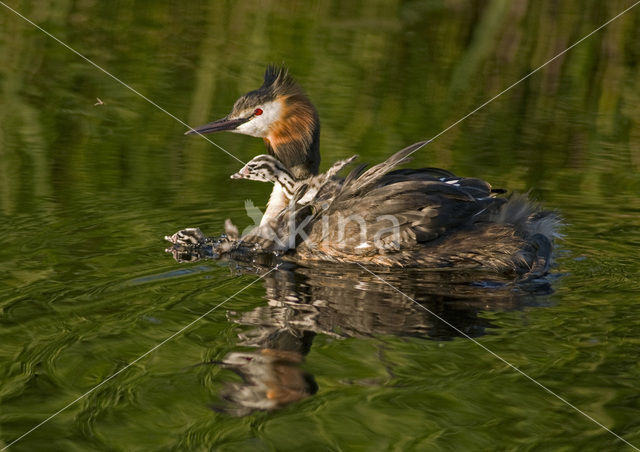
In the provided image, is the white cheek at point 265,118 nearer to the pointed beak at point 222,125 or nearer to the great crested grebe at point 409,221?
the pointed beak at point 222,125

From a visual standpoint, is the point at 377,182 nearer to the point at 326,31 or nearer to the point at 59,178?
the point at 59,178

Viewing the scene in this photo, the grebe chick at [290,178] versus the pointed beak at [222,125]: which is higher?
the pointed beak at [222,125]

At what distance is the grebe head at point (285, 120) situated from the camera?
750 centimetres

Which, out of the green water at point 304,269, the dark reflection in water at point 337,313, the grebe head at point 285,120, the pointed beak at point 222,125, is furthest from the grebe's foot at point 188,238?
the grebe head at point 285,120

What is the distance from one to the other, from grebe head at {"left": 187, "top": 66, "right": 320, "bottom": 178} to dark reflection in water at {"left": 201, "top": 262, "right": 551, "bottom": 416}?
124 centimetres

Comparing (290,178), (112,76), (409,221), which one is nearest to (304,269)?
(409,221)

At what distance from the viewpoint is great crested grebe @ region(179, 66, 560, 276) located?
643 centimetres

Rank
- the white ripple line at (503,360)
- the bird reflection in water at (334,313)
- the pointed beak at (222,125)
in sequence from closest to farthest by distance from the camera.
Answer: the white ripple line at (503,360) → the bird reflection in water at (334,313) → the pointed beak at (222,125)

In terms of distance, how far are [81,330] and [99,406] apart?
0.90 metres

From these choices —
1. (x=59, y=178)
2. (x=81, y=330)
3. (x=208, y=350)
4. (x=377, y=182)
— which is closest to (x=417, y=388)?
(x=208, y=350)

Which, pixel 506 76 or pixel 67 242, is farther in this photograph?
pixel 506 76

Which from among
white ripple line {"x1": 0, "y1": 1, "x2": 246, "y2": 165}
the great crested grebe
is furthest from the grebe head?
white ripple line {"x1": 0, "y1": 1, "x2": 246, "y2": 165}

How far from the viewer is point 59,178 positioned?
8.11 metres

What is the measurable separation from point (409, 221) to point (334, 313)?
3.83 feet
